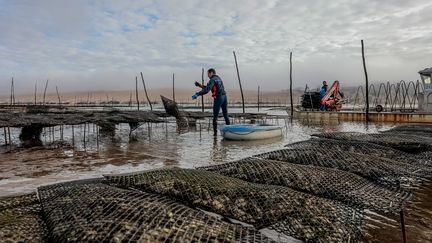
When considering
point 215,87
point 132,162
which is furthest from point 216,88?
point 132,162

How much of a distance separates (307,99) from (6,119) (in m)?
23.0

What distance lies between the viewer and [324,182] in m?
4.30

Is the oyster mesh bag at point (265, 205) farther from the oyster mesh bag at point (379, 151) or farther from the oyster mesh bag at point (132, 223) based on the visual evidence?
the oyster mesh bag at point (379, 151)

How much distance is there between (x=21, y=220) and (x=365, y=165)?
189 inches

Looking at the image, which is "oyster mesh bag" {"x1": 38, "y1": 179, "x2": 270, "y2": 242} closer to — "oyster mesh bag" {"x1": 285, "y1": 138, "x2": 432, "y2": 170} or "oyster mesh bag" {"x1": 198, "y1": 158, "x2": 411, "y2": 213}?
"oyster mesh bag" {"x1": 198, "y1": 158, "x2": 411, "y2": 213}

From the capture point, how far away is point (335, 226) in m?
3.14

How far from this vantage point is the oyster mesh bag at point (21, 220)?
259cm

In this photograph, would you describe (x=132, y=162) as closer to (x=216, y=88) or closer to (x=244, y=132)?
(x=244, y=132)

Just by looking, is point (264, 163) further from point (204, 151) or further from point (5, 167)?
point (5, 167)

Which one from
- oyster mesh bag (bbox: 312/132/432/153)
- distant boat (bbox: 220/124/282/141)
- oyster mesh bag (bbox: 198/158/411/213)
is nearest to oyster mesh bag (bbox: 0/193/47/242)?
oyster mesh bag (bbox: 198/158/411/213)

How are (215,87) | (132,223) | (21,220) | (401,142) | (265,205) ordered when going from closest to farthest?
(132,223), (21,220), (265,205), (401,142), (215,87)

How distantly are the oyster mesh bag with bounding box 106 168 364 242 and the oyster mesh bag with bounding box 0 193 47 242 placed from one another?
3.51ft

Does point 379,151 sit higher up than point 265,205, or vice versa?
point 379,151

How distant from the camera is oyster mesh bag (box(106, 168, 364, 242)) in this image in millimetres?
3170
